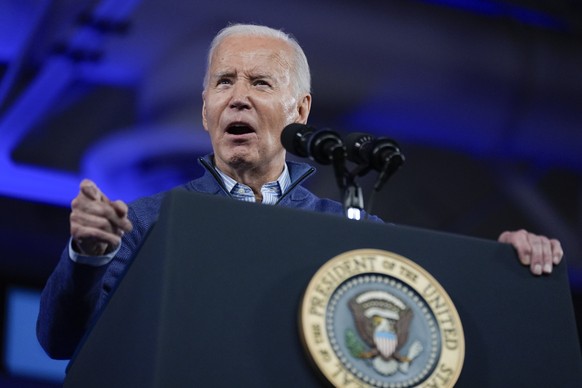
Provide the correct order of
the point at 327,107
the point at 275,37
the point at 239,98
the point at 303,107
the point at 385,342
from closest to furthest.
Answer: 1. the point at 385,342
2. the point at 239,98
3. the point at 275,37
4. the point at 303,107
5. the point at 327,107

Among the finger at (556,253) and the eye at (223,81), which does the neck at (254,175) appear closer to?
the eye at (223,81)

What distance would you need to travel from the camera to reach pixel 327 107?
392cm

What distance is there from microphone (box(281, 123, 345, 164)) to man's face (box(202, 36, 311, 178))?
2.36 feet

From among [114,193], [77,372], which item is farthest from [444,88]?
[77,372]

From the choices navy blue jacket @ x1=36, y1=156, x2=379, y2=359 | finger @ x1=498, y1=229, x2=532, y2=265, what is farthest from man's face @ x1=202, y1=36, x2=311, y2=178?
finger @ x1=498, y1=229, x2=532, y2=265

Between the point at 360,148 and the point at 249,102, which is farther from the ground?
the point at 249,102

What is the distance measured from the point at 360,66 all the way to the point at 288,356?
2.78 metres

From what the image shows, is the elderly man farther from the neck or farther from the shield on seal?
the shield on seal

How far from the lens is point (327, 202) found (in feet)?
8.19

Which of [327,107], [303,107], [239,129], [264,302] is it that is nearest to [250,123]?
[239,129]

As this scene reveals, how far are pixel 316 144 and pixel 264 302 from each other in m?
0.32

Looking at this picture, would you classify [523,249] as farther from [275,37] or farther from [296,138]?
[275,37]

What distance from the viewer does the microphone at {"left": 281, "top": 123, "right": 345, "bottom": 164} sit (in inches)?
62.5

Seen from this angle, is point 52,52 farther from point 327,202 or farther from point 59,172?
point 327,202
